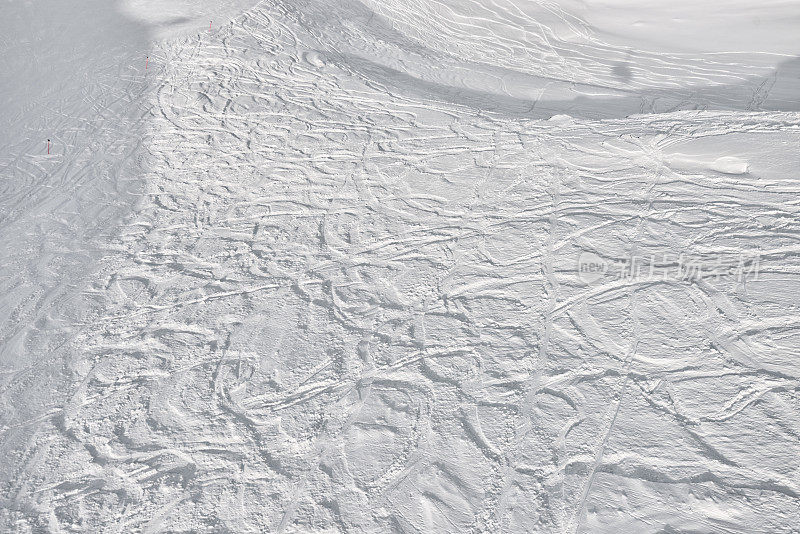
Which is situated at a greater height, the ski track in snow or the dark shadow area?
the dark shadow area

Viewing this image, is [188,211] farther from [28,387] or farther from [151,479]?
[151,479]

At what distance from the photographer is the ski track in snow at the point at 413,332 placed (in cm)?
260

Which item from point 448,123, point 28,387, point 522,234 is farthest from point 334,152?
point 28,387

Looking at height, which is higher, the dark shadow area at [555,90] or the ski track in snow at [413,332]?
the dark shadow area at [555,90]

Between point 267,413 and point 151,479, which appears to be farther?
point 267,413

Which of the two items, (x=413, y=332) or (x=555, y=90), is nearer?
(x=413, y=332)

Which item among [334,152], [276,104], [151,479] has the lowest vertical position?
[151,479]

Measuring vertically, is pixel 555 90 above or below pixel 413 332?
above

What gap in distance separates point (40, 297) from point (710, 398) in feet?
14.3

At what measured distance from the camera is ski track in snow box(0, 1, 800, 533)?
260cm

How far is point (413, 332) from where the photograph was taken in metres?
3.47

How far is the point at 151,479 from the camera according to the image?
2703 millimetres

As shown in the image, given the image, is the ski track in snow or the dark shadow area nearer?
the ski track in snow

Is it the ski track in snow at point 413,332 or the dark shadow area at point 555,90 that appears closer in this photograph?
the ski track in snow at point 413,332
